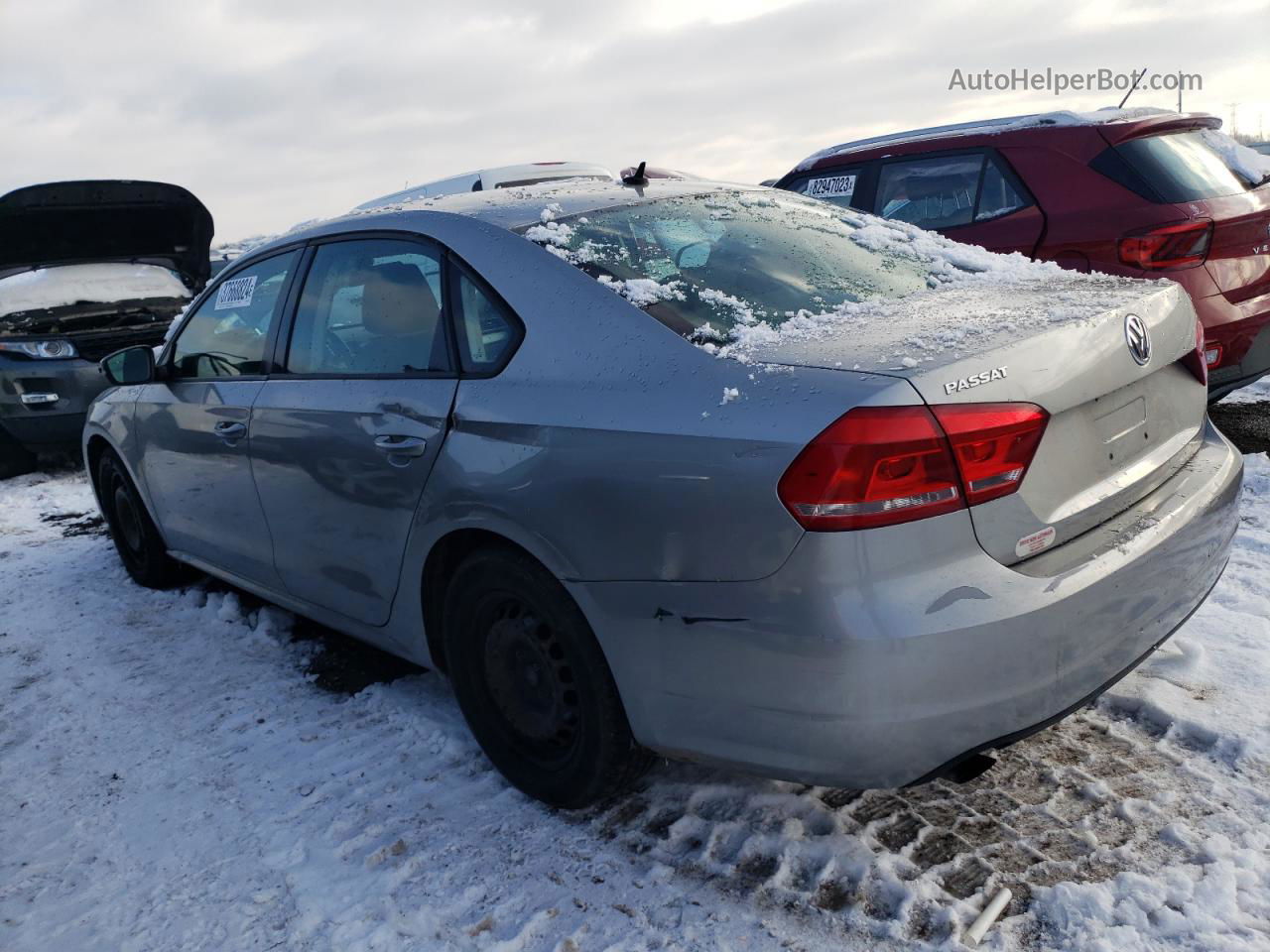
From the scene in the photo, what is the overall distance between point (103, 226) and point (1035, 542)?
754 cm

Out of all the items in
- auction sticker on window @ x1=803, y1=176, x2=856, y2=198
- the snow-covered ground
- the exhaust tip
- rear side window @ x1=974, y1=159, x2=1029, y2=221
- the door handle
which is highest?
auction sticker on window @ x1=803, y1=176, x2=856, y2=198

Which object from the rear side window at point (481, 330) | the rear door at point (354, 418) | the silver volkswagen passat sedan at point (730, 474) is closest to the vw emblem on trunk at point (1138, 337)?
the silver volkswagen passat sedan at point (730, 474)

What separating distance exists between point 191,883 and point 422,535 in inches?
39.8

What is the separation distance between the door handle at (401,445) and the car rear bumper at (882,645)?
2.15 ft

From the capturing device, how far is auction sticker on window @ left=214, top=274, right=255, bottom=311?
3.75m

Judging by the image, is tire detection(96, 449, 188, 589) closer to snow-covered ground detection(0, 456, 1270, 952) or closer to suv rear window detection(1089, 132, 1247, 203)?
snow-covered ground detection(0, 456, 1270, 952)

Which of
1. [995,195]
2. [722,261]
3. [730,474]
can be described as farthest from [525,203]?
[995,195]

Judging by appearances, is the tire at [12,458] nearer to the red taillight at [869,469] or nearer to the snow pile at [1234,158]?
the red taillight at [869,469]

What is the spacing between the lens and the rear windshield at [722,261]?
244 cm

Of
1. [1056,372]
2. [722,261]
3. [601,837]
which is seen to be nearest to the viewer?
[1056,372]

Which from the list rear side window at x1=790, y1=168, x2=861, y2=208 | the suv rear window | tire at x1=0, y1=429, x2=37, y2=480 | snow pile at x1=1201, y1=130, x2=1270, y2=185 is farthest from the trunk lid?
tire at x1=0, y1=429, x2=37, y2=480

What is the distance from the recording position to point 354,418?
2.97m

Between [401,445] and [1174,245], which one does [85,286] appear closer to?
[401,445]

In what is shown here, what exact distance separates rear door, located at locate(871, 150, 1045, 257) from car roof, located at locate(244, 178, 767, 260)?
2493mm
